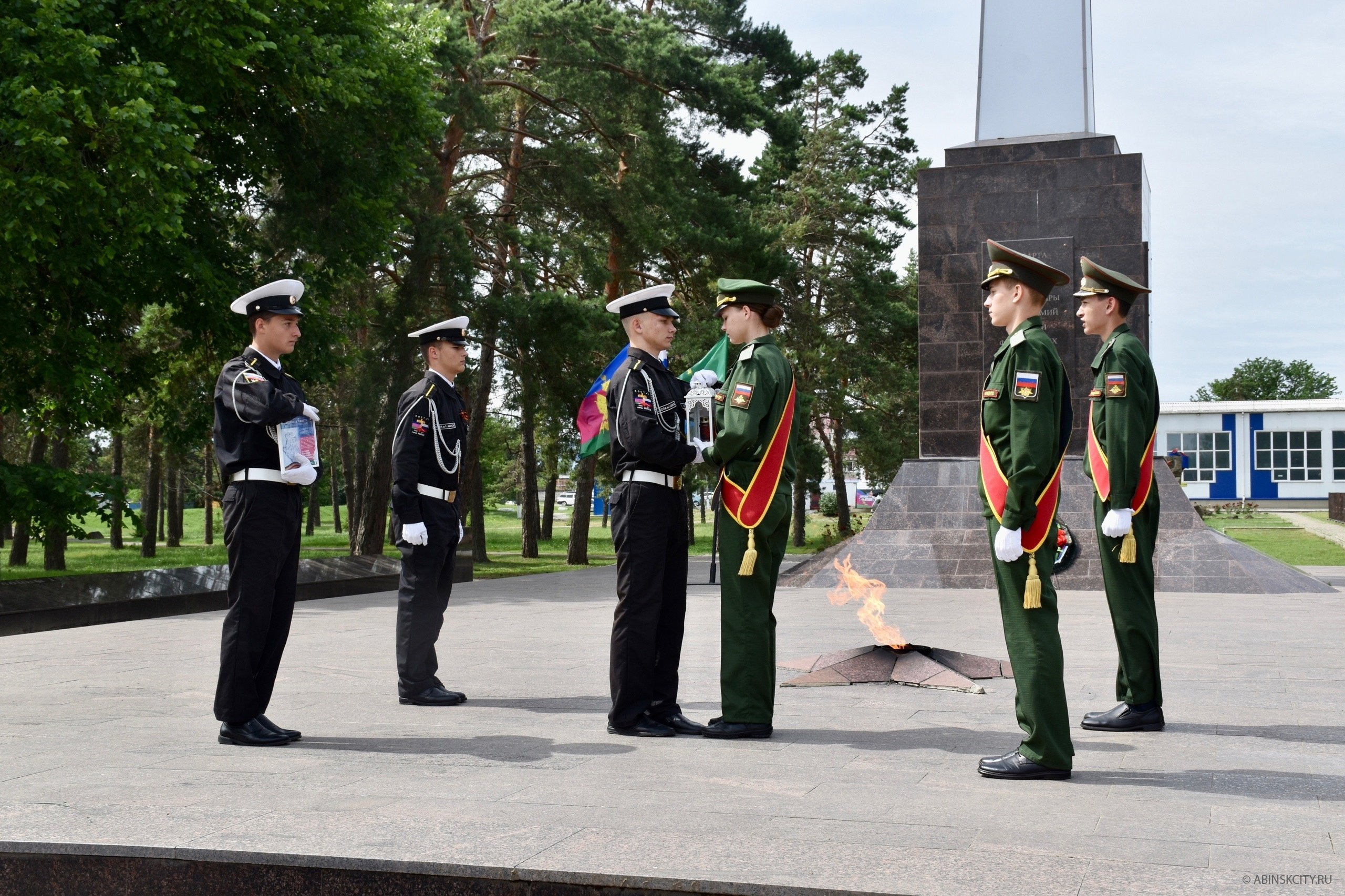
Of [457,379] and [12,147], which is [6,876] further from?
[457,379]

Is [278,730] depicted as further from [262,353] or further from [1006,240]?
[1006,240]

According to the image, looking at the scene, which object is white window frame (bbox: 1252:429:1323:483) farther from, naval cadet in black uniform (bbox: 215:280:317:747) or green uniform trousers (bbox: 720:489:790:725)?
naval cadet in black uniform (bbox: 215:280:317:747)

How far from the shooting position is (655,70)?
21812 mm

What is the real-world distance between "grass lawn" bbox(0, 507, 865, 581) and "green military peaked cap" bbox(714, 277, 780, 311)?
9.52 meters

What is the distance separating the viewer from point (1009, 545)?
4.59 metres

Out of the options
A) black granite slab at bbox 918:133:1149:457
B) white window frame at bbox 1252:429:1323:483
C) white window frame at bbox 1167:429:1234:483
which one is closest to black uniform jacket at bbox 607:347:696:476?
black granite slab at bbox 918:133:1149:457

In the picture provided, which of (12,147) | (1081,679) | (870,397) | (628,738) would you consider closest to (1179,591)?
(1081,679)

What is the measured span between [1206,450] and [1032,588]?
5180cm

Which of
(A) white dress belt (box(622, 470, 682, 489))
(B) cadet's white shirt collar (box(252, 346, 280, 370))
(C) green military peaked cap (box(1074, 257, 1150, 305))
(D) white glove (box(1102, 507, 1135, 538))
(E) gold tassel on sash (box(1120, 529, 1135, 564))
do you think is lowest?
(E) gold tassel on sash (box(1120, 529, 1135, 564))

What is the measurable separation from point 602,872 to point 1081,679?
4796mm

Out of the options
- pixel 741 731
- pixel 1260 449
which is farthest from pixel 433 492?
pixel 1260 449

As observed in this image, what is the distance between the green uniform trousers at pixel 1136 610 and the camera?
5.66 meters

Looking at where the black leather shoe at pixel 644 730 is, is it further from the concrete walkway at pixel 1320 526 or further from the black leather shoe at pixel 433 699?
the concrete walkway at pixel 1320 526

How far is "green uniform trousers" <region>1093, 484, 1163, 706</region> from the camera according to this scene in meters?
5.66
